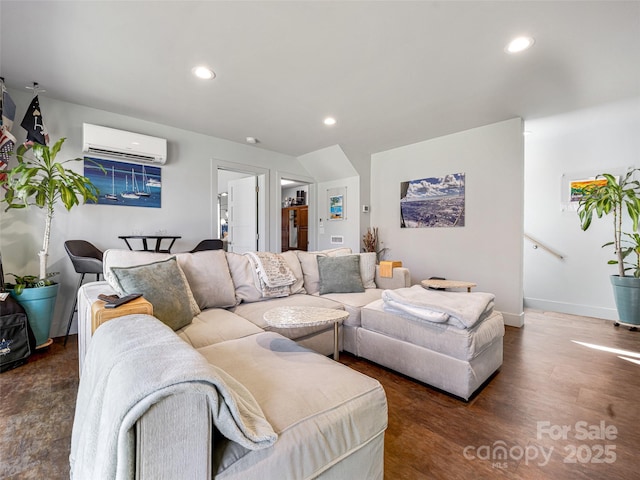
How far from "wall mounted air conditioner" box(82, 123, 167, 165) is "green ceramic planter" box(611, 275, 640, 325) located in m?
→ 5.64

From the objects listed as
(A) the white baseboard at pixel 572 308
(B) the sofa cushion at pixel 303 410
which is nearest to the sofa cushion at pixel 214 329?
(B) the sofa cushion at pixel 303 410

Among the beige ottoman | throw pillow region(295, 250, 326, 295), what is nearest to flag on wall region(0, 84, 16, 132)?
throw pillow region(295, 250, 326, 295)

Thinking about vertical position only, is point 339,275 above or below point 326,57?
below

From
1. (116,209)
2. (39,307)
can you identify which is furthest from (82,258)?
(116,209)

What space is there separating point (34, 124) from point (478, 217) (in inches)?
195

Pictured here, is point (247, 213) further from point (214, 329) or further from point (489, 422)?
point (489, 422)

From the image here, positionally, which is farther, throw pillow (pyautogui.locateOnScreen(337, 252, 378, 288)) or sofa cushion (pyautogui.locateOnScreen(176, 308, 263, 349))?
throw pillow (pyautogui.locateOnScreen(337, 252, 378, 288))

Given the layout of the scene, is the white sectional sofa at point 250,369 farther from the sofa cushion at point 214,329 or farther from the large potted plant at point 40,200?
the large potted plant at point 40,200

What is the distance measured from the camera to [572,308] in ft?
13.1

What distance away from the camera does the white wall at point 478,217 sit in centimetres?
338

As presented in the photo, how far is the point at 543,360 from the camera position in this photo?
8.06 ft

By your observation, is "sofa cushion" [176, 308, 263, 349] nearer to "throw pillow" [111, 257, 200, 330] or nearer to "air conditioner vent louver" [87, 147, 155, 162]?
"throw pillow" [111, 257, 200, 330]

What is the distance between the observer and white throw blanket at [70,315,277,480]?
0.63 metres

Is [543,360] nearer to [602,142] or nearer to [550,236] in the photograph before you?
[550,236]
